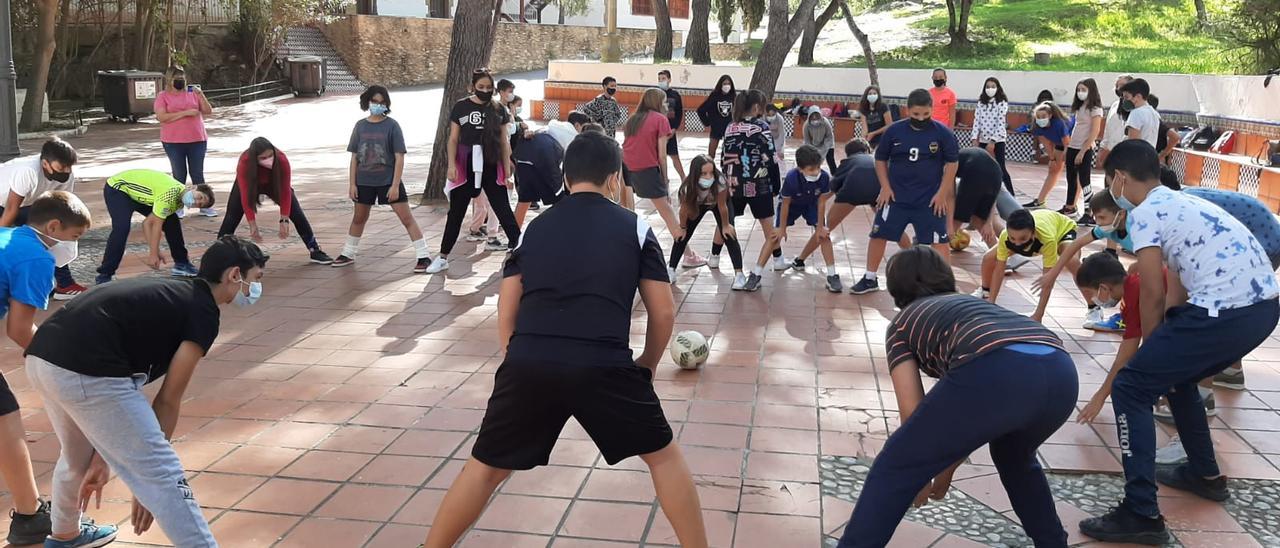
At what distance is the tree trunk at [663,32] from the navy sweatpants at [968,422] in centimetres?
2561

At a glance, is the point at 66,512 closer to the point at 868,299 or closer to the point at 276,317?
Result: the point at 276,317

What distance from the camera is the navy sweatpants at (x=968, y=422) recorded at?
300 centimetres

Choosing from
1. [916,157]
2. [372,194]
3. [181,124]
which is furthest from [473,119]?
[181,124]

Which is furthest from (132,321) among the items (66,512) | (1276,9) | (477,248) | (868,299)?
(1276,9)

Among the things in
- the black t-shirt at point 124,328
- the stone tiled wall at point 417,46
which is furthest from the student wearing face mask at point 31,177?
the stone tiled wall at point 417,46

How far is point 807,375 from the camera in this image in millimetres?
5977

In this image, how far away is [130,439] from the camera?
10.4ft

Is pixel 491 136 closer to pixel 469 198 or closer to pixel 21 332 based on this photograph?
pixel 469 198

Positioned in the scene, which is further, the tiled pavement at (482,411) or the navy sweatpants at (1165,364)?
the tiled pavement at (482,411)

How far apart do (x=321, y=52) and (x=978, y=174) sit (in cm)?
2838

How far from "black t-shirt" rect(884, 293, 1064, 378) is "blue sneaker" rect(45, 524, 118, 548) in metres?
2.85

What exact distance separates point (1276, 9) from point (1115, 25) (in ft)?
40.8

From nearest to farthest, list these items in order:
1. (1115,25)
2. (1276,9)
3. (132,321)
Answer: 1. (132,321)
2. (1276,9)
3. (1115,25)

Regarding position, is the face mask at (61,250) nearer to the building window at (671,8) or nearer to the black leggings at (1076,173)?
the black leggings at (1076,173)
